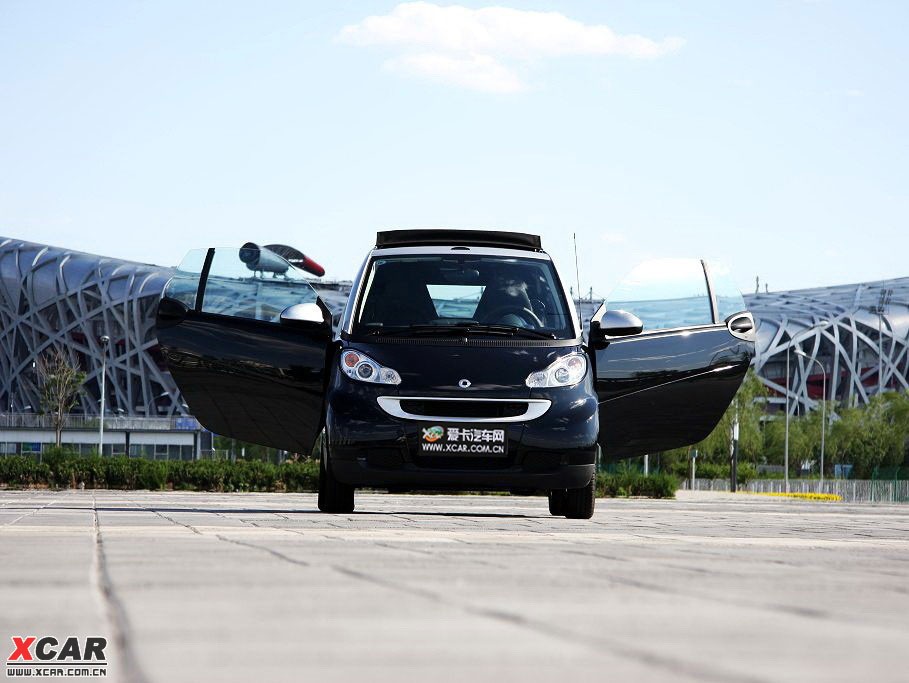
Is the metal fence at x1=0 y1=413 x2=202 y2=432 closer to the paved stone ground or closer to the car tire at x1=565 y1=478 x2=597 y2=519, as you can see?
the car tire at x1=565 y1=478 x2=597 y2=519

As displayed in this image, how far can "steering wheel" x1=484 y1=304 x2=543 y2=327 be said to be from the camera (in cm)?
947

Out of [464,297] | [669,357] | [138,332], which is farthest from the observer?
[138,332]

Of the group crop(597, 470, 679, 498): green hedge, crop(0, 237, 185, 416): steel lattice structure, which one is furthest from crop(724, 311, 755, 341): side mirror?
crop(0, 237, 185, 416): steel lattice structure

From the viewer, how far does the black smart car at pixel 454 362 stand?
8.74 meters

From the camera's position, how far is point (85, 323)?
9962 centimetres

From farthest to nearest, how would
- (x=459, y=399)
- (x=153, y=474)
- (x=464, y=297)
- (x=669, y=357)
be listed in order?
(x=153, y=474)
(x=669, y=357)
(x=464, y=297)
(x=459, y=399)

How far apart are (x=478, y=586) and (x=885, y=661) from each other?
5.27ft

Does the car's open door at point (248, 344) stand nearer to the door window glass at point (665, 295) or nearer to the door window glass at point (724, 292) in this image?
the door window glass at point (665, 295)

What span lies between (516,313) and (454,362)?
3.05 ft

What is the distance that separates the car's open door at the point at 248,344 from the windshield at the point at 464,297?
1.51ft

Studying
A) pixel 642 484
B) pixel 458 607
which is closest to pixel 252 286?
pixel 458 607

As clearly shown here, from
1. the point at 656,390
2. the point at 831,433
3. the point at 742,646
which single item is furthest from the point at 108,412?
Answer: the point at 742,646

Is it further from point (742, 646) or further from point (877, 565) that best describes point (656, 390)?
point (742, 646)

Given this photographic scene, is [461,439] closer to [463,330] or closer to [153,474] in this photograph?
[463,330]
